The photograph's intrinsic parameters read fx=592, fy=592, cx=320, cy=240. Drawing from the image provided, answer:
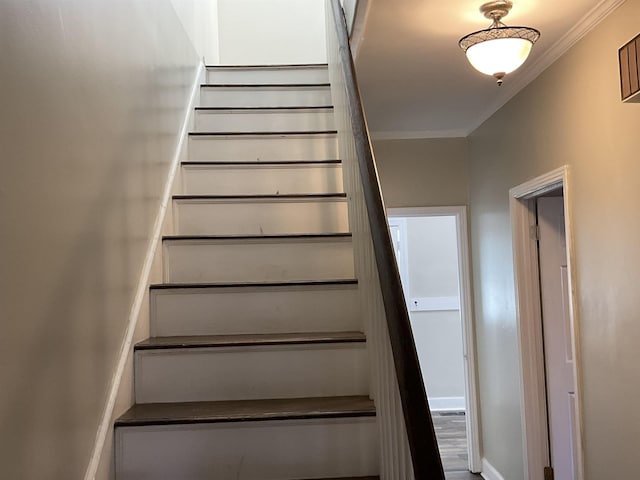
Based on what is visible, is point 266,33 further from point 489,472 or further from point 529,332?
point 489,472

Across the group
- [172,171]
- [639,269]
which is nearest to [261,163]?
[172,171]

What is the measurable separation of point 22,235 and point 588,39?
232 centimetres

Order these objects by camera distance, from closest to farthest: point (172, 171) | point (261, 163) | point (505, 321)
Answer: point (172, 171)
point (261, 163)
point (505, 321)

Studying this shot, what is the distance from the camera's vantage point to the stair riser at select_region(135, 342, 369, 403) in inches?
79.0

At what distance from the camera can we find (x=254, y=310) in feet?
7.46

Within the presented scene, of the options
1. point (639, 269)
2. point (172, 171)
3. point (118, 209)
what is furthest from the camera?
point (172, 171)

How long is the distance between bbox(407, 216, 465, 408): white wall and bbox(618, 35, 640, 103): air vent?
4470 mm

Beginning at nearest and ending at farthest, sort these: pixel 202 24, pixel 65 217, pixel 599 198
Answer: pixel 65 217
pixel 599 198
pixel 202 24

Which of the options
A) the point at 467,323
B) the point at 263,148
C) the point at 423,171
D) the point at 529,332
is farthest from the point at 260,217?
the point at 467,323

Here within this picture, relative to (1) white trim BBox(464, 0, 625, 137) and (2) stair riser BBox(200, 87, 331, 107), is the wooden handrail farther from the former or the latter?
(2) stair riser BBox(200, 87, 331, 107)

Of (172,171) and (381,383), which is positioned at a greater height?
(172,171)

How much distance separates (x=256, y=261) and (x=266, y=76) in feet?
6.38

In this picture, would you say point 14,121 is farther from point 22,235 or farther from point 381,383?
point 381,383

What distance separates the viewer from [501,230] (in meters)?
3.67
